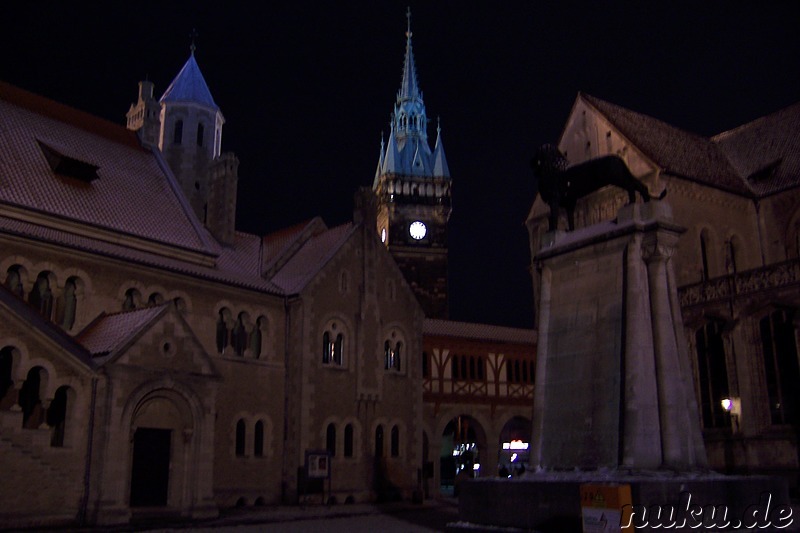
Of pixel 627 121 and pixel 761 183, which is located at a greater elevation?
pixel 627 121

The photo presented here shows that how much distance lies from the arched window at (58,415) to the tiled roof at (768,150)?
36495mm

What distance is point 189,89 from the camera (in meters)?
45.3

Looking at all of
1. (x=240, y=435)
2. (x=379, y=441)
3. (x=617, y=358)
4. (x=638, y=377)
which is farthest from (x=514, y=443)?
(x=638, y=377)

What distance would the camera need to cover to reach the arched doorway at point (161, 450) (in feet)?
79.9

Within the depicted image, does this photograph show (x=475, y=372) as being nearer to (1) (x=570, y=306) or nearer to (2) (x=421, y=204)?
(1) (x=570, y=306)

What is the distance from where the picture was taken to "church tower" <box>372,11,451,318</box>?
89438 mm

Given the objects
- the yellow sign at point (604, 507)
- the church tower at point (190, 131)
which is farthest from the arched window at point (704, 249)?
the yellow sign at point (604, 507)

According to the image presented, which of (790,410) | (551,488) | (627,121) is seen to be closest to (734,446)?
(790,410)

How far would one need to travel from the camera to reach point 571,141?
44844 millimetres

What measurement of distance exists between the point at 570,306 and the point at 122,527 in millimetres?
14530

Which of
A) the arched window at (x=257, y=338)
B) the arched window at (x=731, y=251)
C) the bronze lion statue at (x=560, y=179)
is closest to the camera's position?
the bronze lion statue at (x=560, y=179)

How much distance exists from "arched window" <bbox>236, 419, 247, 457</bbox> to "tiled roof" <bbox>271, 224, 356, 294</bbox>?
644 centimetres

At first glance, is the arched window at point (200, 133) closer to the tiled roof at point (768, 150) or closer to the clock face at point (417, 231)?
the tiled roof at point (768, 150)

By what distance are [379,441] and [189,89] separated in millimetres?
24308
